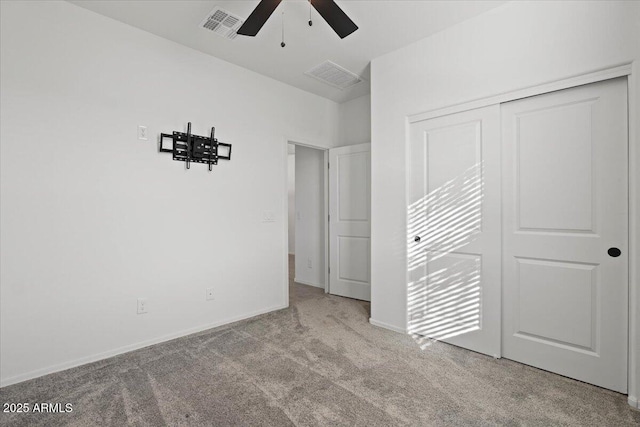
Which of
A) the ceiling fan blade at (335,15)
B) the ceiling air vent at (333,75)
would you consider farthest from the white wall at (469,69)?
the ceiling fan blade at (335,15)

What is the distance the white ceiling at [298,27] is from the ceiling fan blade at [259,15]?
44cm

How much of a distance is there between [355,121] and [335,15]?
234 centimetres

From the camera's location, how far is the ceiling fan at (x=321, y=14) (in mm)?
1847

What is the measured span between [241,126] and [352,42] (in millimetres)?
1388

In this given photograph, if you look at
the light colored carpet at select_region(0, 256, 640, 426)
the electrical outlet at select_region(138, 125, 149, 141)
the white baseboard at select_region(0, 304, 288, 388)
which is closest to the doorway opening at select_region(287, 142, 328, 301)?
the white baseboard at select_region(0, 304, 288, 388)

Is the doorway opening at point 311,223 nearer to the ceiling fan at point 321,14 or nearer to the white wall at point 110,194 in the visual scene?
the white wall at point 110,194

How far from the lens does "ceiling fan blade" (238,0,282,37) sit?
1.86 m

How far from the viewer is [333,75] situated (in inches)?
137

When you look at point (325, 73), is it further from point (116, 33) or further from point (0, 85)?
point (0, 85)

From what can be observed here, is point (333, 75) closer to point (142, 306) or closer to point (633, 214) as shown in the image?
point (633, 214)

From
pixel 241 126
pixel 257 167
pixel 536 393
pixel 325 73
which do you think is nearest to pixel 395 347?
pixel 536 393

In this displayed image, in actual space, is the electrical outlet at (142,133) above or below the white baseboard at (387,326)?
above

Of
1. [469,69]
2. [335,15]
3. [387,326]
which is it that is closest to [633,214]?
[469,69]

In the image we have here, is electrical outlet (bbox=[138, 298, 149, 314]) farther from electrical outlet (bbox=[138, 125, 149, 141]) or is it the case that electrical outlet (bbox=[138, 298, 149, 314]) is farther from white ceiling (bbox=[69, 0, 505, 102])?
white ceiling (bbox=[69, 0, 505, 102])
